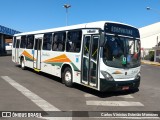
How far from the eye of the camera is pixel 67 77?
1252cm

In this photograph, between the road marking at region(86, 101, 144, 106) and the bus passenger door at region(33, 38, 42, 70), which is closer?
the road marking at region(86, 101, 144, 106)

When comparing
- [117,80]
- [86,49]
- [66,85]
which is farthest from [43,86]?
[117,80]

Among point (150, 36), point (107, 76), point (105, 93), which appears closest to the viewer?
point (107, 76)

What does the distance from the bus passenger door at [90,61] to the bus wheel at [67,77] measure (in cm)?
127

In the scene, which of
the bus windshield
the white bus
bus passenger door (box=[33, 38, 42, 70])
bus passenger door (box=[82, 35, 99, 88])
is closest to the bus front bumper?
the white bus

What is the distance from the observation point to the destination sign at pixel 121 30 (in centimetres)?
1040

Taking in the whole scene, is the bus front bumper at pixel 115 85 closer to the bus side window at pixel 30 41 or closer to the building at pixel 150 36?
the bus side window at pixel 30 41

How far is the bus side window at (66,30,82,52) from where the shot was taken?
1168 centimetres

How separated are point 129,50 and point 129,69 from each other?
0.76m

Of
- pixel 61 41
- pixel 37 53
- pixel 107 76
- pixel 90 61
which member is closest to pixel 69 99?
pixel 107 76

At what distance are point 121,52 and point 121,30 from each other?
904 mm

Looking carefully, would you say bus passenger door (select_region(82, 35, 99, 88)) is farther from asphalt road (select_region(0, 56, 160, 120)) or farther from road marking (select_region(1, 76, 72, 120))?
road marking (select_region(1, 76, 72, 120))

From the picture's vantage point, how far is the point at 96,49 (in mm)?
10461

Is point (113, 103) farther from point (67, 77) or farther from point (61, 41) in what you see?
point (61, 41)
